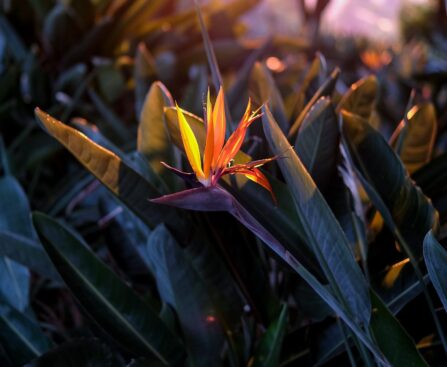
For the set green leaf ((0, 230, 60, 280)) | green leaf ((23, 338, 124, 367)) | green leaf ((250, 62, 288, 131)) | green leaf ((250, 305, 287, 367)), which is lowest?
green leaf ((250, 305, 287, 367))

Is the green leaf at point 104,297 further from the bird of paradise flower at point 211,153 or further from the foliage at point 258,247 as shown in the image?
the bird of paradise flower at point 211,153

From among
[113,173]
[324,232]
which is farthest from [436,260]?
[113,173]

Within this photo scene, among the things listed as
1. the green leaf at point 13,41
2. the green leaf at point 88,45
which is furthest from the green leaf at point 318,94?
the green leaf at point 13,41

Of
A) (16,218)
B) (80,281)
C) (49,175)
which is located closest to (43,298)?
(16,218)

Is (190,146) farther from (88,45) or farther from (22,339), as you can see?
(88,45)

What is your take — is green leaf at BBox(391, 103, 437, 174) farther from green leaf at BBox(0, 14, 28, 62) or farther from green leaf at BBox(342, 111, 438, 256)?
green leaf at BBox(0, 14, 28, 62)

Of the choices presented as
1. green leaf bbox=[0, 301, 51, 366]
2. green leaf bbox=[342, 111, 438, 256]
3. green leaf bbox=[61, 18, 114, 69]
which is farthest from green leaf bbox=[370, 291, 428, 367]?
green leaf bbox=[61, 18, 114, 69]
